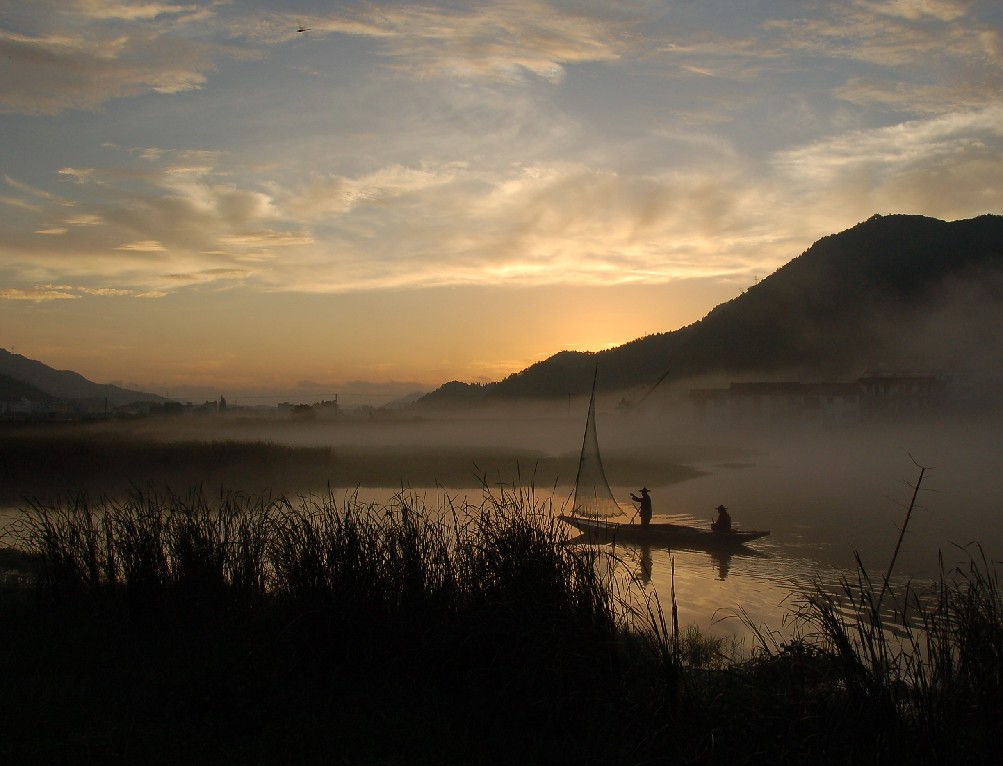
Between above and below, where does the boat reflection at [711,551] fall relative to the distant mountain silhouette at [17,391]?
below

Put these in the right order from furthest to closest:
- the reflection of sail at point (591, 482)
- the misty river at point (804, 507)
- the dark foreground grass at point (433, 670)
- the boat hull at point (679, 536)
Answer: the reflection of sail at point (591, 482)
the boat hull at point (679, 536)
the misty river at point (804, 507)
the dark foreground grass at point (433, 670)

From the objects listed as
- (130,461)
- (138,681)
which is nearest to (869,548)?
(138,681)

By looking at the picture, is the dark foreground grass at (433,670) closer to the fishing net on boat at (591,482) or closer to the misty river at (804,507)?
the misty river at (804,507)

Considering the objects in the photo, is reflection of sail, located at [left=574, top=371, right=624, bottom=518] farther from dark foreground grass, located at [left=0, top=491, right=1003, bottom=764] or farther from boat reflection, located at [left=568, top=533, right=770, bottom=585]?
dark foreground grass, located at [left=0, top=491, right=1003, bottom=764]

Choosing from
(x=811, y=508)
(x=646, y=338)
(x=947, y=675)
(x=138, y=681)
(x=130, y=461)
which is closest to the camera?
(x=947, y=675)

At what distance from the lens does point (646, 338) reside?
154 m

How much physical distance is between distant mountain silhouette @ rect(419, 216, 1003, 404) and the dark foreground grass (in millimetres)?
112402

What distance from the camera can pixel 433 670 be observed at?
7.99 meters

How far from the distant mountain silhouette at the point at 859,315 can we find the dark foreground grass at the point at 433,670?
112 metres

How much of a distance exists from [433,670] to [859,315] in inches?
5267

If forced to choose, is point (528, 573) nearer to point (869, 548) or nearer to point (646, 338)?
point (869, 548)

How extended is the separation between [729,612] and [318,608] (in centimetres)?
1071

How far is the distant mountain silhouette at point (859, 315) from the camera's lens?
120 m

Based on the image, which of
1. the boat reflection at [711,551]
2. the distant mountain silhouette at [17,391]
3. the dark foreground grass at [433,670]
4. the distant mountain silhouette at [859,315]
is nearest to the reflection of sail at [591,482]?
the boat reflection at [711,551]
